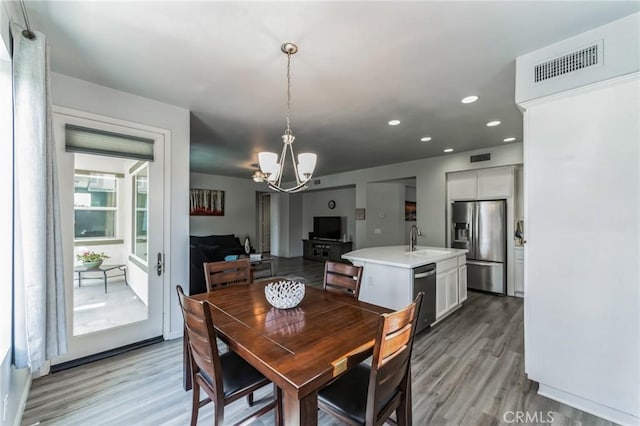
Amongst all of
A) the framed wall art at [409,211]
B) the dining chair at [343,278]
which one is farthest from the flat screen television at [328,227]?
the dining chair at [343,278]

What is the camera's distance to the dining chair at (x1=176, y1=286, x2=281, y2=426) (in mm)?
1358

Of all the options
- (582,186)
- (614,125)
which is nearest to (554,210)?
(582,186)

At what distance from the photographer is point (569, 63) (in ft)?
6.46

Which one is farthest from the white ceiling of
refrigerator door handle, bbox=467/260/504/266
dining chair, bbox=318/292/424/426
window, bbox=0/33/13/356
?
refrigerator door handle, bbox=467/260/504/266

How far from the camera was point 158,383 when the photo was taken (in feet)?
7.35

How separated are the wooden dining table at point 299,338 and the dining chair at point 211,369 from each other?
113mm

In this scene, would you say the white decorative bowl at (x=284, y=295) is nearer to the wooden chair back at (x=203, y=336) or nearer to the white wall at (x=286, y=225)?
the wooden chair back at (x=203, y=336)

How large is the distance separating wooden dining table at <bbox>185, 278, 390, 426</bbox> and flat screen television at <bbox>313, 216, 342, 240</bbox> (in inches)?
250

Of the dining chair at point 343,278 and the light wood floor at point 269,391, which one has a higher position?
the dining chair at point 343,278

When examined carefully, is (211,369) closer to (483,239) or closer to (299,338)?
(299,338)

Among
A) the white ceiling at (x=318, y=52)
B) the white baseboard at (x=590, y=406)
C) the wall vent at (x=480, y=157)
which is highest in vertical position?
the white ceiling at (x=318, y=52)

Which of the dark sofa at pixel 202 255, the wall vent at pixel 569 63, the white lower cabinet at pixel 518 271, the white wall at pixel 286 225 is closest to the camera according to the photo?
the wall vent at pixel 569 63

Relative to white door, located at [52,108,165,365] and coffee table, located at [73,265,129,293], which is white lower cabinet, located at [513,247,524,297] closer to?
white door, located at [52,108,165,365]

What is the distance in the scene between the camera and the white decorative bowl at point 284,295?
185 centimetres
